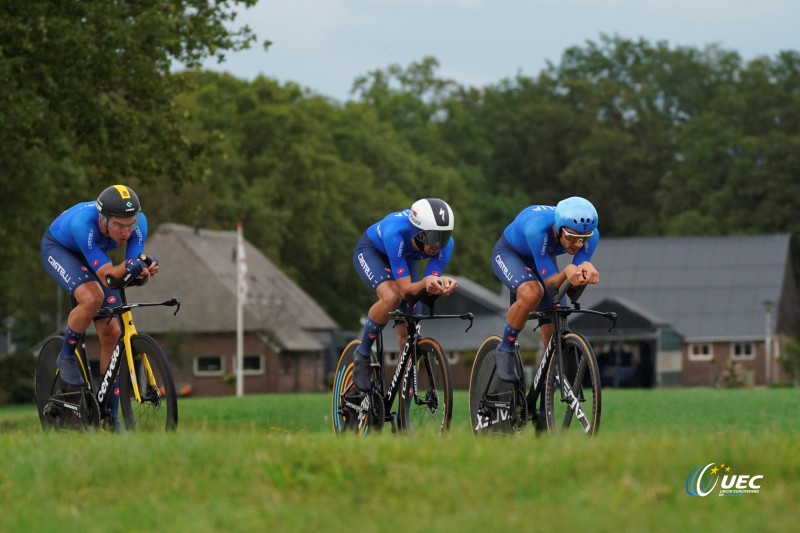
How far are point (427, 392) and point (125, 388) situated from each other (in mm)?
2300

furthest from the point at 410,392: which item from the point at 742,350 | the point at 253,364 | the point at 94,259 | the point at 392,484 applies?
the point at 742,350

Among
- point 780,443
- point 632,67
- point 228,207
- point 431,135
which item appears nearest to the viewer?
point 780,443

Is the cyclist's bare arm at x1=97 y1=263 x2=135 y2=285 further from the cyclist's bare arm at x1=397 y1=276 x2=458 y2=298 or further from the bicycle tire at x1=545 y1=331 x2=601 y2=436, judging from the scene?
the bicycle tire at x1=545 y1=331 x2=601 y2=436

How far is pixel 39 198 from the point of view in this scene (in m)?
40.2

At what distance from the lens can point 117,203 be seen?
1162 cm

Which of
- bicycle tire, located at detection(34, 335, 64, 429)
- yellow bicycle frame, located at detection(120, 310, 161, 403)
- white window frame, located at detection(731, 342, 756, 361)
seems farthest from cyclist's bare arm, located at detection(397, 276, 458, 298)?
white window frame, located at detection(731, 342, 756, 361)

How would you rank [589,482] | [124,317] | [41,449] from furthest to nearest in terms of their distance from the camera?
[124,317]
[41,449]
[589,482]

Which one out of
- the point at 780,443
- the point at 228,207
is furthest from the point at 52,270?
the point at 228,207

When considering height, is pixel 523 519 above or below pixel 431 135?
below

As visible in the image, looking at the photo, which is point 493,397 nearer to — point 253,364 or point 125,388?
point 125,388

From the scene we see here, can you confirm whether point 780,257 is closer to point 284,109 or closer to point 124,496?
point 284,109

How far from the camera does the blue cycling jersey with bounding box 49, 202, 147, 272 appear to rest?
11883 millimetres

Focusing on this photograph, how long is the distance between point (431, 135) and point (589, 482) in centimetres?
9290

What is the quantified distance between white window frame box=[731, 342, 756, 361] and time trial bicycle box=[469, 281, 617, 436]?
77364mm
